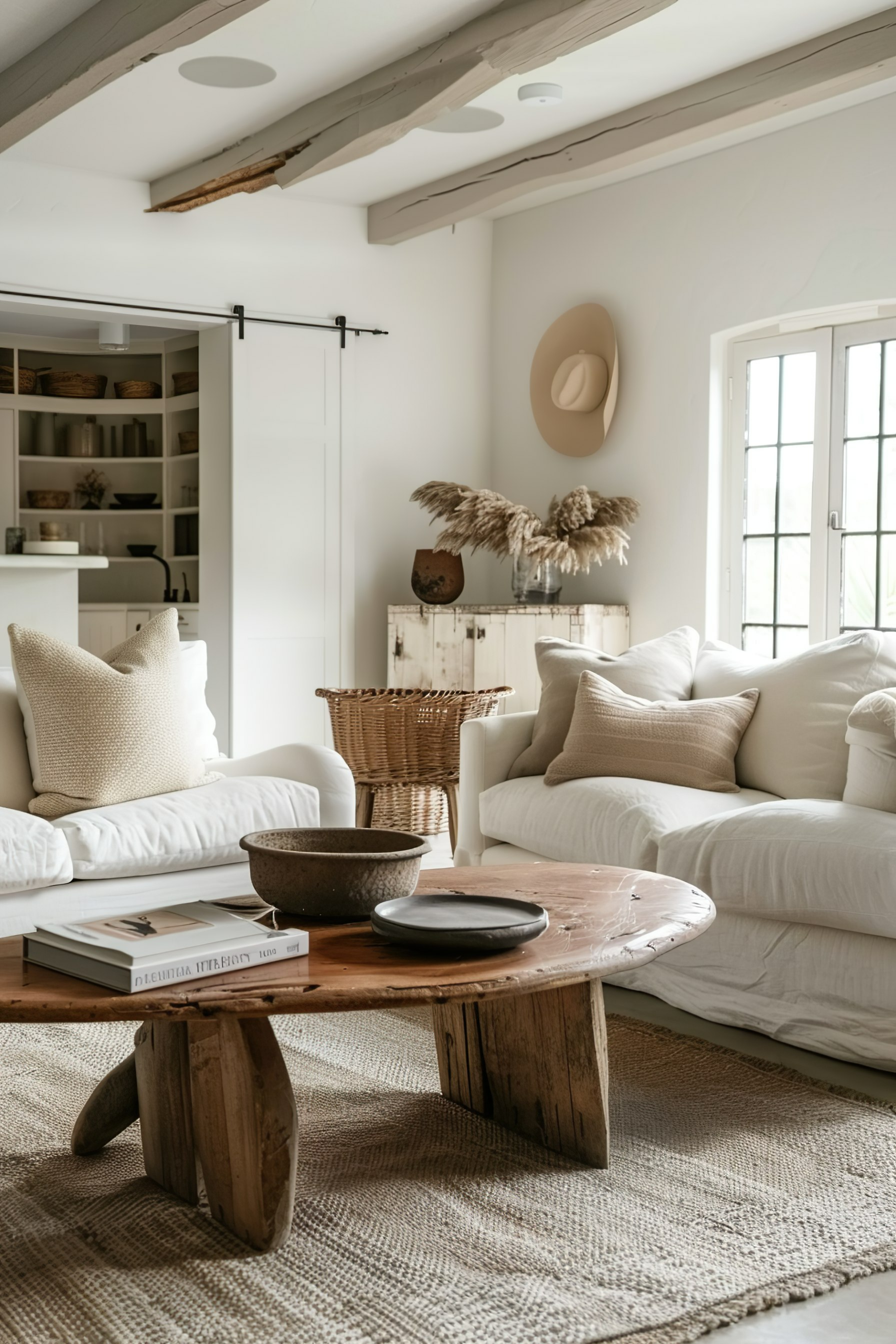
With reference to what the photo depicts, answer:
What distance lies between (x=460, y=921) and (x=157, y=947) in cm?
44

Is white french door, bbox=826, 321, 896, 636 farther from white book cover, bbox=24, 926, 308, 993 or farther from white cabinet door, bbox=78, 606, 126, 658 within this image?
white cabinet door, bbox=78, 606, 126, 658

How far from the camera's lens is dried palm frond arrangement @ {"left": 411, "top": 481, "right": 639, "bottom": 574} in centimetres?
555

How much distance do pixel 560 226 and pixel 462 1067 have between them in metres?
4.74

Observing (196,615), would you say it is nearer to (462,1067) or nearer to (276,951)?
(462,1067)

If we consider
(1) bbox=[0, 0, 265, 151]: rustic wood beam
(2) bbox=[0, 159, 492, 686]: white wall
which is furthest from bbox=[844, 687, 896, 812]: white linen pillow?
(2) bbox=[0, 159, 492, 686]: white wall

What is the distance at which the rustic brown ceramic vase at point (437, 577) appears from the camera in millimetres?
6043

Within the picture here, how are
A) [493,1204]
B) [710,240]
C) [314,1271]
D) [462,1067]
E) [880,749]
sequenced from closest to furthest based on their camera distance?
[314,1271], [493,1204], [462,1067], [880,749], [710,240]

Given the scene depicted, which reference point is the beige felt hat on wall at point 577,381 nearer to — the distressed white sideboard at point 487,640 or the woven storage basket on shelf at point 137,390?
the distressed white sideboard at point 487,640

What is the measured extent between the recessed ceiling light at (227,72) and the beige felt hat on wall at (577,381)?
6.45ft

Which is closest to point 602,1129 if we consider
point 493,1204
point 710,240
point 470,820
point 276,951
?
point 493,1204

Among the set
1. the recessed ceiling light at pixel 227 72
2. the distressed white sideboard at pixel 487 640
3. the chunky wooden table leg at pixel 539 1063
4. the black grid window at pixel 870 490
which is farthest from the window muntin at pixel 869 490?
the chunky wooden table leg at pixel 539 1063

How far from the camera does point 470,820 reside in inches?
146

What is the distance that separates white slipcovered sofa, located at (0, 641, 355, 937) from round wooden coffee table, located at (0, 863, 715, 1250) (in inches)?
30.1

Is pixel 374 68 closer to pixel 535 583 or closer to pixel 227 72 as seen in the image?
pixel 227 72
